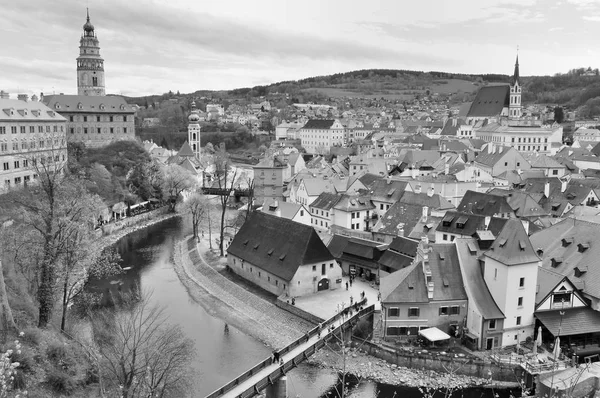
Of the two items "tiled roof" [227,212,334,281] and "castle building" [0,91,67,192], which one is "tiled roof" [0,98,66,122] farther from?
"tiled roof" [227,212,334,281]

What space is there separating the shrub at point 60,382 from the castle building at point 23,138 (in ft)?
115

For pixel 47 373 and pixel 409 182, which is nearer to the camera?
pixel 47 373

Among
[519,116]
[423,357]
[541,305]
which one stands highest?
[519,116]

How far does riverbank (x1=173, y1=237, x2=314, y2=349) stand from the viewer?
101ft

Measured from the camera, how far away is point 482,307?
27875 millimetres

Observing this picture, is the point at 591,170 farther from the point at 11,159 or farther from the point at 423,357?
the point at 11,159

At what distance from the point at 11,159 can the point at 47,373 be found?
4102cm

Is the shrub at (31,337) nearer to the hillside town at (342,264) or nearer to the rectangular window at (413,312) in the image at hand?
the hillside town at (342,264)

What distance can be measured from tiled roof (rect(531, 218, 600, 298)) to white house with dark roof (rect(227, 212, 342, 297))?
12.8 metres

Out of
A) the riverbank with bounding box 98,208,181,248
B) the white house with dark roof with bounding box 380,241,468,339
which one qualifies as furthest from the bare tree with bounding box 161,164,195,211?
the white house with dark roof with bounding box 380,241,468,339

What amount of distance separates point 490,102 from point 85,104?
83341mm

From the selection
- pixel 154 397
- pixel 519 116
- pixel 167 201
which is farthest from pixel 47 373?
pixel 519 116

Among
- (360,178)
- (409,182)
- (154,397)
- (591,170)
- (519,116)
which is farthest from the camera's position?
(519,116)

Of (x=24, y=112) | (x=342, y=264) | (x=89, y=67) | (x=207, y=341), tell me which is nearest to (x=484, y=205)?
(x=342, y=264)
